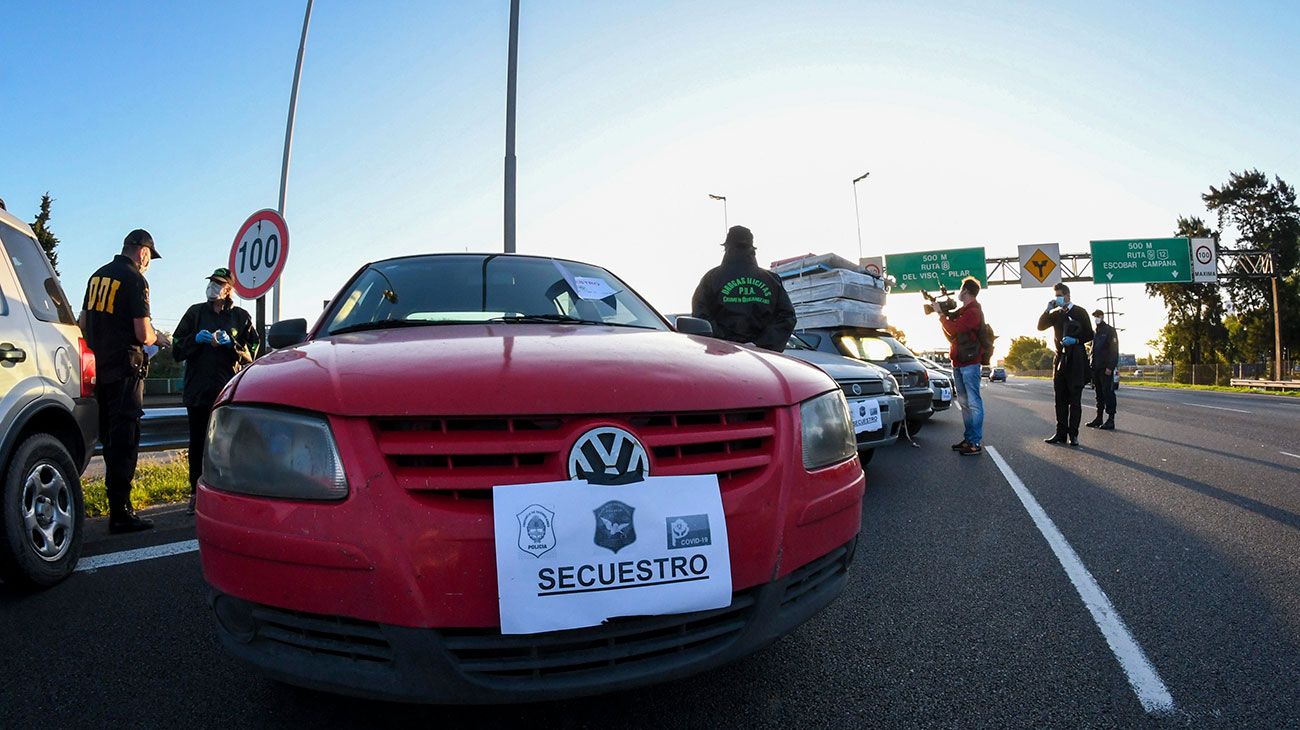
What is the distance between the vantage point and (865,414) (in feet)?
18.0

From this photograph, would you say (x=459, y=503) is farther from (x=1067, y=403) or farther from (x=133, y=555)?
(x=1067, y=403)

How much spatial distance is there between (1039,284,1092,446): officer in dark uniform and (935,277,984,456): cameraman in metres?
1.34

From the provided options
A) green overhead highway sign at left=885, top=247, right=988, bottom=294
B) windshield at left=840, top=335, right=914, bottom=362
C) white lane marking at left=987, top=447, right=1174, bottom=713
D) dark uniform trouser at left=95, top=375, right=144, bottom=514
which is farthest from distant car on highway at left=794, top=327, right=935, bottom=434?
green overhead highway sign at left=885, top=247, right=988, bottom=294

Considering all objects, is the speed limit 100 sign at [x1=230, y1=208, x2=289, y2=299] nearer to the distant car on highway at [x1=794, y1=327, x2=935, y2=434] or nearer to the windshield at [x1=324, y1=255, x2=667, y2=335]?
the windshield at [x1=324, y1=255, x2=667, y2=335]

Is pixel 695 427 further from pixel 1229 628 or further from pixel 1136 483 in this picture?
pixel 1136 483

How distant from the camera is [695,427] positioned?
1720 mm

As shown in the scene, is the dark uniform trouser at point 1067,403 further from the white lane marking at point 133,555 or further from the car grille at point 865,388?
the white lane marking at point 133,555

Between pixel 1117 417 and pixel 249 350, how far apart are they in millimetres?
13531

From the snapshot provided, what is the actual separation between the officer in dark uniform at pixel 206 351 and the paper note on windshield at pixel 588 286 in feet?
10.3

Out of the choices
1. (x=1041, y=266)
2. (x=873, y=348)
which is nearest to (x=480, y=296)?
(x=873, y=348)

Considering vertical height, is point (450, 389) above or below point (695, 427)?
above

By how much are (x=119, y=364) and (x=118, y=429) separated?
0.39 m

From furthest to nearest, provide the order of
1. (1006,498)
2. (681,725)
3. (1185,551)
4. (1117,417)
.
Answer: (1117,417)
(1006,498)
(1185,551)
(681,725)

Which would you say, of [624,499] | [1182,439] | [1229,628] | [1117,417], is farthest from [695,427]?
[1117,417]
